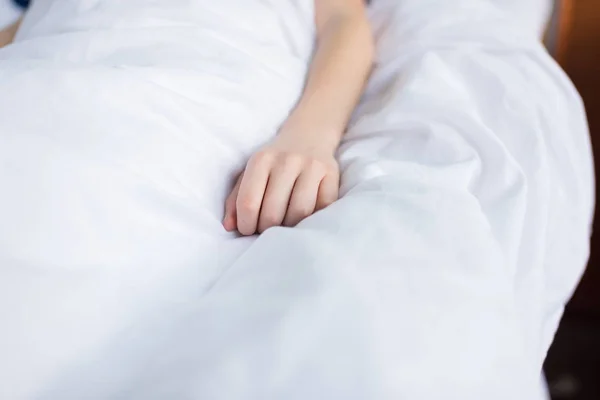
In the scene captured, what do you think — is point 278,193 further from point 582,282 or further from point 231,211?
point 582,282

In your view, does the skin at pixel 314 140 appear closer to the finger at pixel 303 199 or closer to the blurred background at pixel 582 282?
the finger at pixel 303 199

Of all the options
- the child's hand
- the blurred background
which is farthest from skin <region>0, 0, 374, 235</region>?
the blurred background

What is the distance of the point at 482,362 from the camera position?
311mm

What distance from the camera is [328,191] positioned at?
17.1 inches

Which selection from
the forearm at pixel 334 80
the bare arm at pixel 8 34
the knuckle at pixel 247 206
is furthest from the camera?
the bare arm at pixel 8 34

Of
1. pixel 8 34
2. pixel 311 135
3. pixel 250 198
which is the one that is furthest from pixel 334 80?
pixel 8 34

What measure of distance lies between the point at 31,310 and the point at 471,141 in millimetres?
371

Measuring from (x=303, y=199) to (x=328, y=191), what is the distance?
0.08 feet

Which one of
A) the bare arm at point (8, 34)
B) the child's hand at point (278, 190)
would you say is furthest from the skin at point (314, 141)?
the bare arm at point (8, 34)

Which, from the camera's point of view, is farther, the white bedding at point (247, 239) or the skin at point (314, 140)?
the skin at point (314, 140)

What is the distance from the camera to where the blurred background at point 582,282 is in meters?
0.93

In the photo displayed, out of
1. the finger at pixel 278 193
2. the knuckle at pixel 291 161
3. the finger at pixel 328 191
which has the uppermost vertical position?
the knuckle at pixel 291 161

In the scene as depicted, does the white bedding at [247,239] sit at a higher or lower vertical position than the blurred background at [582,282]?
higher

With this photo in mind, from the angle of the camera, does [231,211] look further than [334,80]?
No
